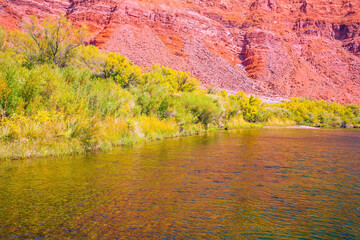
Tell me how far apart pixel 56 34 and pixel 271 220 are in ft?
Answer: 58.1

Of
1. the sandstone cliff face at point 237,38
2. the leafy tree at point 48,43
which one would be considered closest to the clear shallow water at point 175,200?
the leafy tree at point 48,43

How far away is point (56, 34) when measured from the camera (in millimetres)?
18125

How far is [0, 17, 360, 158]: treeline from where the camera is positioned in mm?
9391

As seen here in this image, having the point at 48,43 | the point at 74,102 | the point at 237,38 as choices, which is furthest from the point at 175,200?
the point at 237,38

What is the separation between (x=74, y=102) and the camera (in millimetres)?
11062

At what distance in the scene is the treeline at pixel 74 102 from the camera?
9391 millimetres

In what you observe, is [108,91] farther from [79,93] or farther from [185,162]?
[185,162]

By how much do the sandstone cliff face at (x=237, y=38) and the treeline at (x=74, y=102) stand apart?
53.4m

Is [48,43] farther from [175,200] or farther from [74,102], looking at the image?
[175,200]

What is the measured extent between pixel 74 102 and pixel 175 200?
7.13 metres

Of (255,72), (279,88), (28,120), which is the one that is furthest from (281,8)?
(28,120)

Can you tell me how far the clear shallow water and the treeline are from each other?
1110 millimetres

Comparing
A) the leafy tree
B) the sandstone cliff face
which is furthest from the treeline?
the sandstone cliff face

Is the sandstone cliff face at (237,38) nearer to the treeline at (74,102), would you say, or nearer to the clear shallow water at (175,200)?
the treeline at (74,102)
